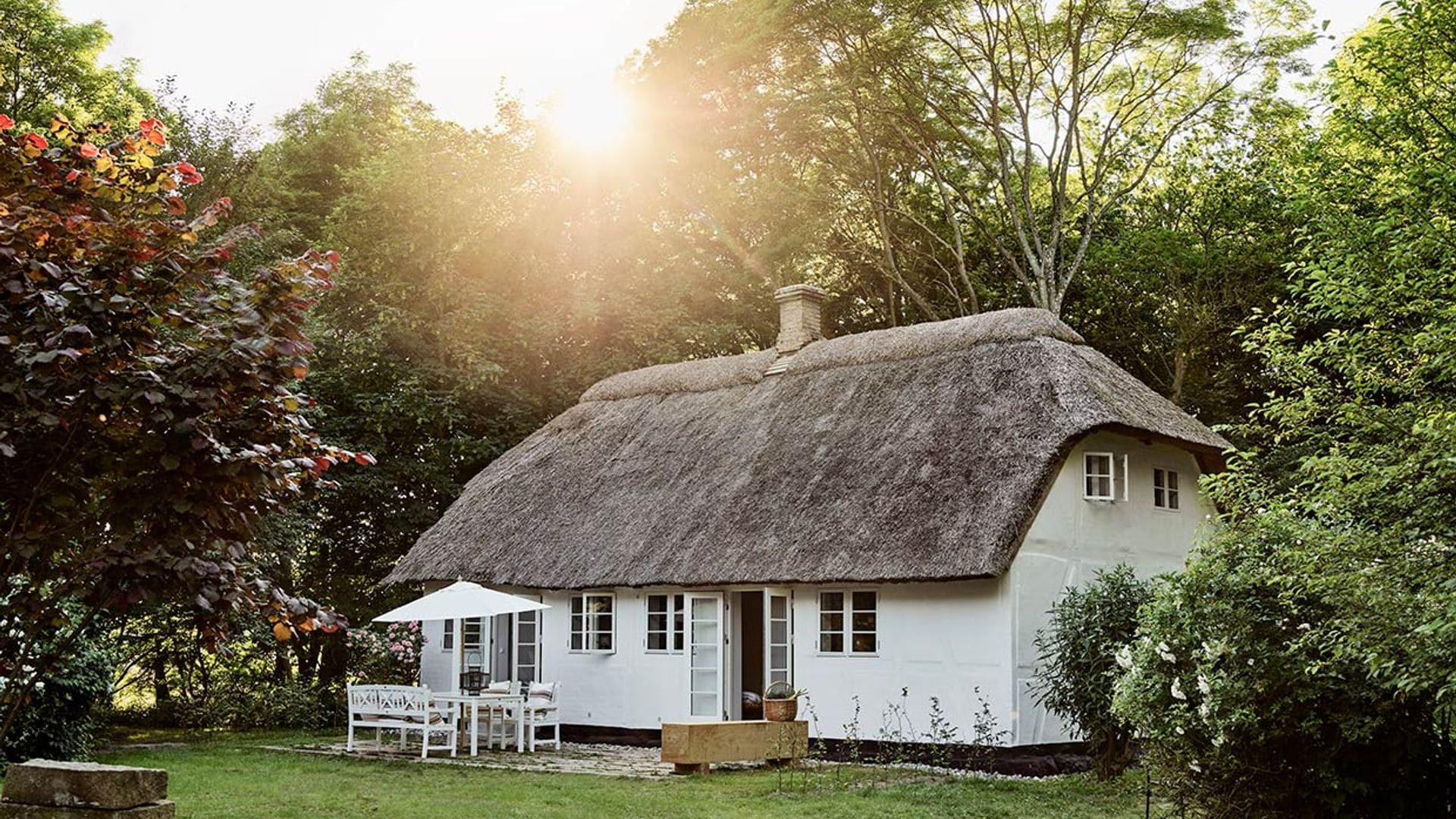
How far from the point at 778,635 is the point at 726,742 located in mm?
3052

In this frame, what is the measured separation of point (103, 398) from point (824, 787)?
26.7 feet

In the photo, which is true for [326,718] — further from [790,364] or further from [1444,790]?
[1444,790]

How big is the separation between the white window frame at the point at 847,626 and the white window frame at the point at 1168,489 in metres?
3.93

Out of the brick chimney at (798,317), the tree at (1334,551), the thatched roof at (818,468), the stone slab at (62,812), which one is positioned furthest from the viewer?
the brick chimney at (798,317)

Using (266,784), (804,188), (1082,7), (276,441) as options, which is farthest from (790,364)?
(276,441)

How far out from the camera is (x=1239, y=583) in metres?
Answer: 8.16

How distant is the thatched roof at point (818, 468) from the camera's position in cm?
1474

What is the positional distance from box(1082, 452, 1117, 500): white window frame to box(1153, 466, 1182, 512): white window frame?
1.11 meters

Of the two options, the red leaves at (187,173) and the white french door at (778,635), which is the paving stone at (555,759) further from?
the red leaves at (187,173)

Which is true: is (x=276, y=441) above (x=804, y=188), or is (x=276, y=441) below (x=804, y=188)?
below

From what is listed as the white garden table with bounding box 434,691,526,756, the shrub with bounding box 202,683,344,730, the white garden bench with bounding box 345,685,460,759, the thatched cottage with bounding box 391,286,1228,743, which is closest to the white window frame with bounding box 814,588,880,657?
the thatched cottage with bounding box 391,286,1228,743

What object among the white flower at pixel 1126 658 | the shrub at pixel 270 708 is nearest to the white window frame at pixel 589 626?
the shrub at pixel 270 708

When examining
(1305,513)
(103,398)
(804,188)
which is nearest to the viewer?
(103,398)

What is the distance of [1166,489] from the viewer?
16719 mm
